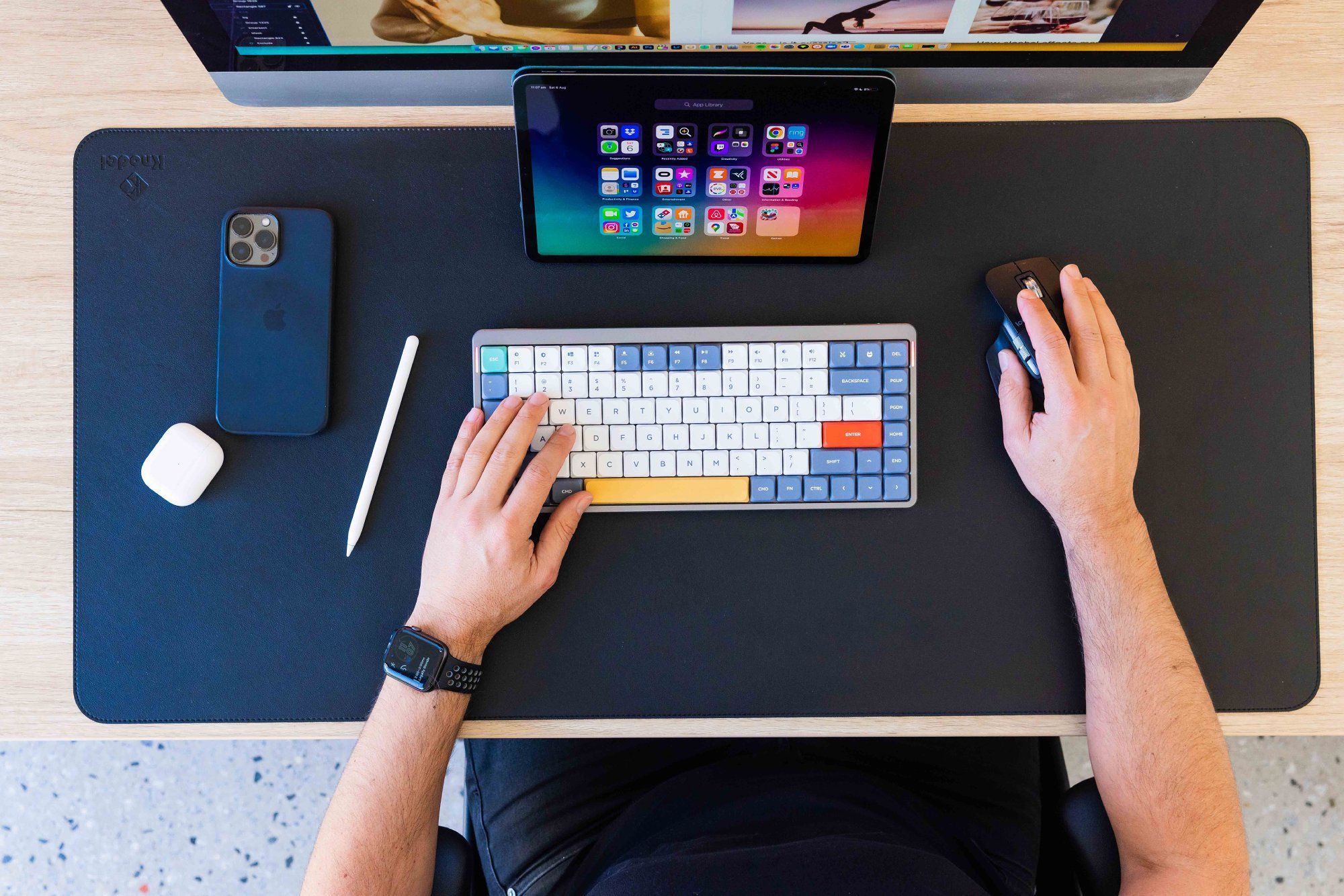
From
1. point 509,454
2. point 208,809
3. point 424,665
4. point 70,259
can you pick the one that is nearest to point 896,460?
point 509,454

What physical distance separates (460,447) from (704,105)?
0.38 metres

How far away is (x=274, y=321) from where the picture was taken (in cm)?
78

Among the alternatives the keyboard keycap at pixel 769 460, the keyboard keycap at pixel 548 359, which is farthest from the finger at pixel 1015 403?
the keyboard keycap at pixel 548 359

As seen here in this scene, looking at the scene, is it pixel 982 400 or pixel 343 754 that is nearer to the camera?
pixel 982 400

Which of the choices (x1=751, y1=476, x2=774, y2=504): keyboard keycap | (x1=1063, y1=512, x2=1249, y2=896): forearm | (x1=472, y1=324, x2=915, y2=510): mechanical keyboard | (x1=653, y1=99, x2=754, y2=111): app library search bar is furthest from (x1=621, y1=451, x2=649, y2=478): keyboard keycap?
(x1=1063, y1=512, x2=1249, y2=896): forearm

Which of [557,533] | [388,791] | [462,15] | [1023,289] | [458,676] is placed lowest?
[388,791]

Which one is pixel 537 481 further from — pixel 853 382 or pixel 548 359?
pixel 853 382

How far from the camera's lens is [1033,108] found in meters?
0.81

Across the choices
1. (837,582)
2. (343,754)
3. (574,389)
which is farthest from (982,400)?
(343,754)

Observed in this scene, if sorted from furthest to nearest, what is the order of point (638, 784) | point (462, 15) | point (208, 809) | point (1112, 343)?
point (208, 809), point (638, 784), point (1112, 343), point (462, 15)

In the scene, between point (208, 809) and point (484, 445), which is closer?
point (484, 445)

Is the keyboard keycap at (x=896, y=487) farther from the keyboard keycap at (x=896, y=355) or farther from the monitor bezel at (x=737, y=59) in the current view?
the monitor bezel at (x=737, y=59)

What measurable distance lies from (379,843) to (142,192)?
0.67 metres

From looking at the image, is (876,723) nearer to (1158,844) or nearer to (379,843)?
(1158,844)
